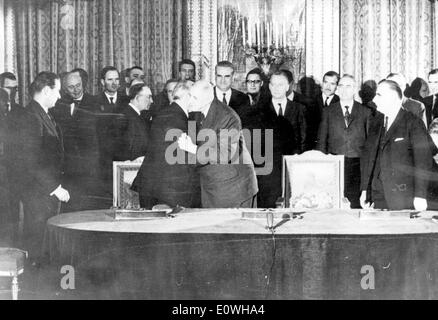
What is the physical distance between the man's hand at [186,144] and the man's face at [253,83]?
1.74 m

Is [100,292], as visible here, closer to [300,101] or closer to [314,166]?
[314,166]

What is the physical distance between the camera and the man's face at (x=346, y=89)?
5.68 meters

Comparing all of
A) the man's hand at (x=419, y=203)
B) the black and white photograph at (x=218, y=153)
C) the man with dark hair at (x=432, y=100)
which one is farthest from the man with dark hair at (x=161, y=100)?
the man's hand at (x=419, y=203)

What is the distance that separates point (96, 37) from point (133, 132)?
1.72m

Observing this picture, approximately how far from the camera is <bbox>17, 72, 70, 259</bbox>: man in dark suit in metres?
4.75

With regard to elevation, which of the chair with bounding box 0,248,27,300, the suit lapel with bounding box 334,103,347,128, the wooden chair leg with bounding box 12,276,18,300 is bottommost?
the wooden chair leg with bounding box 12,276,18,300

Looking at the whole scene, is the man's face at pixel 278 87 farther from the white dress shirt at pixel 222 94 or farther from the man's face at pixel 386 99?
the man's face at pixel 386 99

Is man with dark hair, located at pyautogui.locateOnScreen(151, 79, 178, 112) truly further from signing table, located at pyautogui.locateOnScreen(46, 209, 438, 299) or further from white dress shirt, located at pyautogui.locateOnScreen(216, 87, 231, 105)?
signing table, located at pyautogui.locateOnScreen(46, 209, 438, 299)

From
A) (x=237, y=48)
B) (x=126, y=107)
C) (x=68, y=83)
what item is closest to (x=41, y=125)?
(x=126, y=107)

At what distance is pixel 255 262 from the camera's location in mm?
3217

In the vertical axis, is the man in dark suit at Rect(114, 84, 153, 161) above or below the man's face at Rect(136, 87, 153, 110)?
below

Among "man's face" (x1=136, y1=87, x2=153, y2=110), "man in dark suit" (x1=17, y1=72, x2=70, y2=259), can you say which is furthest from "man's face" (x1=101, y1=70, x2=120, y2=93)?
"man in dark suit" (x1=17, y1=72, x2=70, y2=259)

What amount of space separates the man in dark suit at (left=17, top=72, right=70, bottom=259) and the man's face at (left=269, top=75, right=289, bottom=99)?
2.01 meters

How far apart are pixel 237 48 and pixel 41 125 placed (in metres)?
2.78
